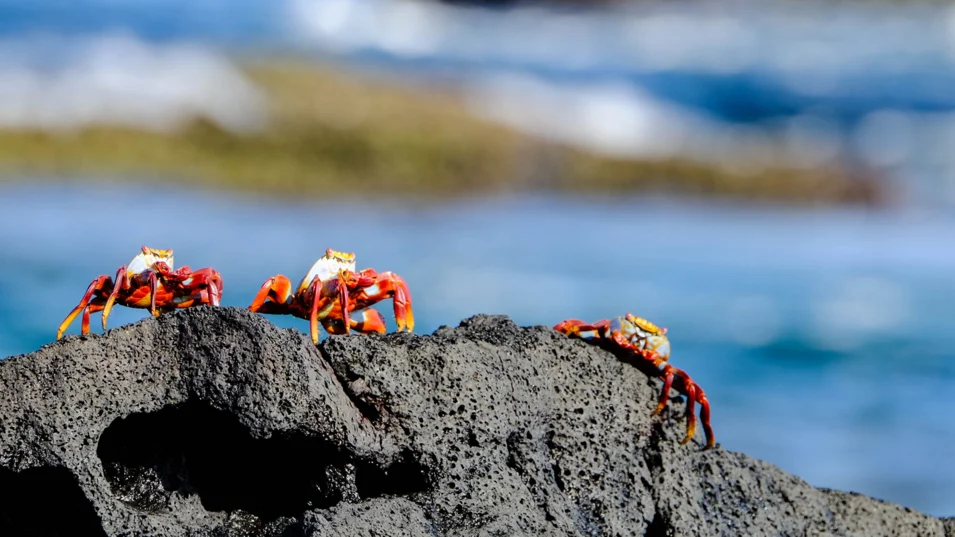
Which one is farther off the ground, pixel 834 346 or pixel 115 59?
pixel 115 59

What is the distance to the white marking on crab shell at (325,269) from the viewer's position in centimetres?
321

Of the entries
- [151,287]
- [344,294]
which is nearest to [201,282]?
[151,287]

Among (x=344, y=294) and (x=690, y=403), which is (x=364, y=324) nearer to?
(x=344, y=294)

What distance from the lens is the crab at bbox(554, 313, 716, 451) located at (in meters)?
3.54

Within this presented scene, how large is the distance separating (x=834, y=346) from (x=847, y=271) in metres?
7.22

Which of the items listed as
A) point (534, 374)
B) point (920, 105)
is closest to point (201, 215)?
point (920, 105)

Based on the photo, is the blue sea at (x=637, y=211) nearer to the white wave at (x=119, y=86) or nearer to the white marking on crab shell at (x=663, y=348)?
the white wave at (x=119, y=86)

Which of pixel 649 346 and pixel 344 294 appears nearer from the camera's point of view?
pixel 344 294

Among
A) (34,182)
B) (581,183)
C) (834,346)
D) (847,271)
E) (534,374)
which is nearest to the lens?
(534,374)

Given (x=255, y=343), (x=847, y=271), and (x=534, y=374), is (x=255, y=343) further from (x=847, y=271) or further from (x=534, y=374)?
(x=847, y=271)

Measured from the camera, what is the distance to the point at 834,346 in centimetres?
2756

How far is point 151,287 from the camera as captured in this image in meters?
3.02

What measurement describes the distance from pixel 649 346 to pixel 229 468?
127 cm

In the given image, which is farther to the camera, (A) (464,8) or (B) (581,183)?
(A) (464,8)
